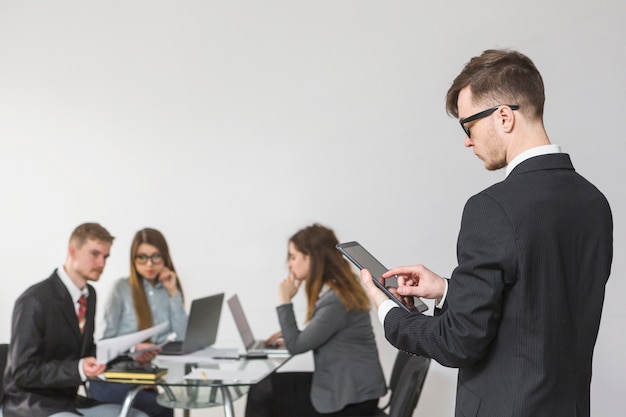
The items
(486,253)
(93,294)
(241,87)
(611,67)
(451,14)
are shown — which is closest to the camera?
(486,253)

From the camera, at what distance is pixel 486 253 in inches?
56.9

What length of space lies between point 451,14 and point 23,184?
9.96ft

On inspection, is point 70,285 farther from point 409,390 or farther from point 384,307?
point 384,307

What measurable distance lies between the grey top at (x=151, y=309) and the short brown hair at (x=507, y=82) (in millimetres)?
2824

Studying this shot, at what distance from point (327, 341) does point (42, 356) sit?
1.24 metres

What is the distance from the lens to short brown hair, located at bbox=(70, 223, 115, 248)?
3320 mm

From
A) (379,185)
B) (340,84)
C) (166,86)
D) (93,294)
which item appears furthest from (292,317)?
(166,86)

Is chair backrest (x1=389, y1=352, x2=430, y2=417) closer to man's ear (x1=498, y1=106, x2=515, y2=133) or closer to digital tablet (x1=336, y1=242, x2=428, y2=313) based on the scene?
digital tablet (x1=336, y1=242, x2=428, y2=313)

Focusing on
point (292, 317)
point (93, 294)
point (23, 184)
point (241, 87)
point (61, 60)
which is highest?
point (61, 60)

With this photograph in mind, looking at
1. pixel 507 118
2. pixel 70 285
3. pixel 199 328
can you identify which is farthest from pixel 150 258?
pixel 507 118

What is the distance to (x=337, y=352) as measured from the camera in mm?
3334

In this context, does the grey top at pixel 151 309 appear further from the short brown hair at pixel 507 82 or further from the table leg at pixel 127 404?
the short brown hair at pixel 507 82

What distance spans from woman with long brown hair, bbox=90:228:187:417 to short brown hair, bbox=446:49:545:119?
9.13 ft

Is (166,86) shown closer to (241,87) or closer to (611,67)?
(241,87)
